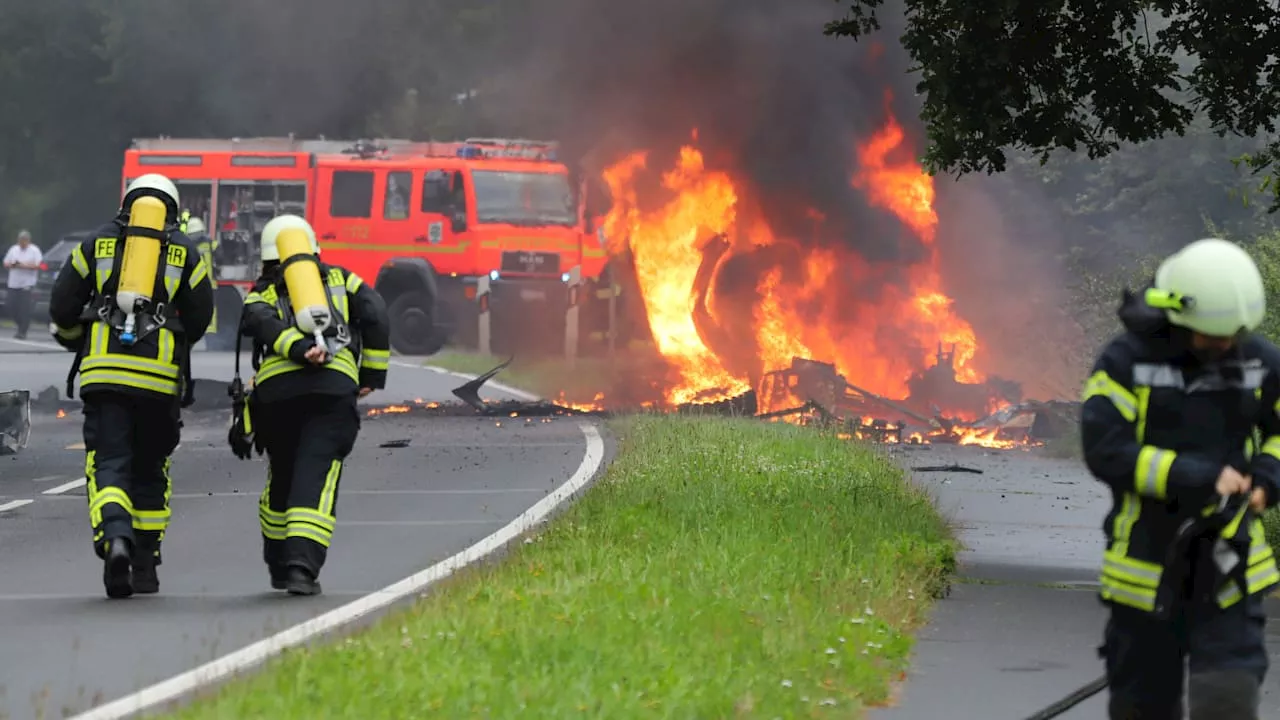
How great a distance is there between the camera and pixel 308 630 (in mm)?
8414

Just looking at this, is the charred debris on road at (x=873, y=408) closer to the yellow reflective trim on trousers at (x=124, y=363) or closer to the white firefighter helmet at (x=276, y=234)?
the white firefighter helmet at (x=276, y=234)

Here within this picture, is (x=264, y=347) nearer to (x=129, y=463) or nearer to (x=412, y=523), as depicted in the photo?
(x=129, y=463)

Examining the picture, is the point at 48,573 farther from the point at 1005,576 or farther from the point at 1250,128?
the point at 1250,128

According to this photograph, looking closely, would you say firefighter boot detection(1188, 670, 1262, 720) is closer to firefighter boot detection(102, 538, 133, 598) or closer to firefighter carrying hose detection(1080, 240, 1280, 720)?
firefighter carrying hose detection(1080, 240, 1280, 720)

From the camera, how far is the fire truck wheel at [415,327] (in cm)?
2920

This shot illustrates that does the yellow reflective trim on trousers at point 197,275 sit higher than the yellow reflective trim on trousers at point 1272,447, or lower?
higher

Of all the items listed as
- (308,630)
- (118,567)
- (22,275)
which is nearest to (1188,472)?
(308,630)

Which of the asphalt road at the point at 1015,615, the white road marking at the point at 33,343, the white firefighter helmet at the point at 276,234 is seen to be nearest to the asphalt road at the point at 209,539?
the white firefighter helmet at the point at 276,234

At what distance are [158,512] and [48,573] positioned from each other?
108 cm

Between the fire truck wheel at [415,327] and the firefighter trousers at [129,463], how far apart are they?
19172 mm

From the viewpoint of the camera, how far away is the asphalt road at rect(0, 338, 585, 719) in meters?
7.94

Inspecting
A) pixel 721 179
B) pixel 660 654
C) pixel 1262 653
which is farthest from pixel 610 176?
pixel 1262 653

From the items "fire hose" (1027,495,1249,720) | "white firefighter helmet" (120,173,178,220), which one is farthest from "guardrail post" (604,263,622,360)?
"fire hose" (1027,495,1249,720)

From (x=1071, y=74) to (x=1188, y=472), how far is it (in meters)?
6.67
